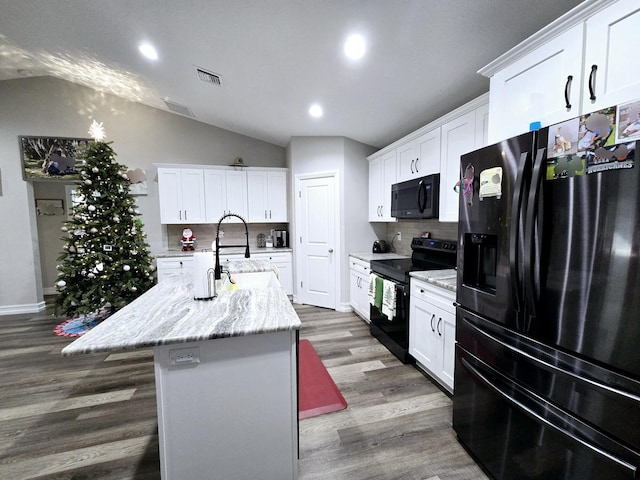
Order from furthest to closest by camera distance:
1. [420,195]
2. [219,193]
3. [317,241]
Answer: [219,193]
[317,241]
[420,195]

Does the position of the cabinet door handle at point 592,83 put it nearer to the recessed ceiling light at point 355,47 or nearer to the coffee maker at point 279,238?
the recessed ceiling light at point 355,47

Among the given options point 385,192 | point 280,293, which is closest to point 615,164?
point 280,293

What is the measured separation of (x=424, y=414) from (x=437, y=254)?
157cm

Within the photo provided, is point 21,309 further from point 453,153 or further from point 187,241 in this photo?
point 453,153

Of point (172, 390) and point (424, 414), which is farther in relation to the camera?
point (424, 414)

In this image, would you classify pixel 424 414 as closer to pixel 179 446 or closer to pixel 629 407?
pixel 629 407

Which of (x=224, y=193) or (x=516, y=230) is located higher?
(x=224, y=193)

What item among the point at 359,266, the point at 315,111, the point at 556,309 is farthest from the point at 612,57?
the point at 359,266

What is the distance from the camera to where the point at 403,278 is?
2.48 meters

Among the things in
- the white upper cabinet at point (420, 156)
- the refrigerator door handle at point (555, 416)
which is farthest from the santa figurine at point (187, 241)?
the refrigerator door handle at point (555, 416)

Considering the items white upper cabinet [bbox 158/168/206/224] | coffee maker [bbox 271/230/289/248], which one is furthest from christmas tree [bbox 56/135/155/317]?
coffee maker [bbox 271/230/289/248]

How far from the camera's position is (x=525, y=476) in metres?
1.21

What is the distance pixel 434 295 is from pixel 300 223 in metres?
2.66

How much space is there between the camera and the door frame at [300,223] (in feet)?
13.1
